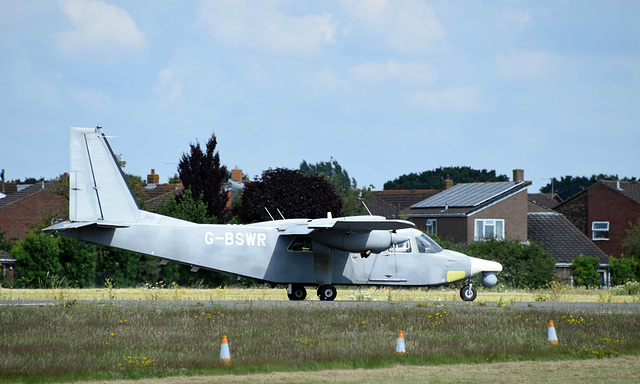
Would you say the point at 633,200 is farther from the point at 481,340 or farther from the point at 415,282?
the point at 481,340

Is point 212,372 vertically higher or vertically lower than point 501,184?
lower

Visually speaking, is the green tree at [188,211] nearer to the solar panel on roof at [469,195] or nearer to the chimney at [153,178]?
the solar panel on roof at [469,195]

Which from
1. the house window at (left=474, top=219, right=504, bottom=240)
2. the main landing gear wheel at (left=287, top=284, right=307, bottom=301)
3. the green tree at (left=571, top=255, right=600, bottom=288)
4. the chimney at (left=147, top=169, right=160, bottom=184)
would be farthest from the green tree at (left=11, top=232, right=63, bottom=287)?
the chimney at (left=147, top=169, right=160, bottom=184)

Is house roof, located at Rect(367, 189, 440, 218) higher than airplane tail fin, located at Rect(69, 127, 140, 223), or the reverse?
house roof, located at Rect(367, 189, 440, 218)

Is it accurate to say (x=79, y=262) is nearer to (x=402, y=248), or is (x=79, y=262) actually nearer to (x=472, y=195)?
(x=402, y=248)

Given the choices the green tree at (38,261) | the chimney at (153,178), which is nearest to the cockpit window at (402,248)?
the green tree at (38,261)

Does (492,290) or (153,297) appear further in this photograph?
(492,290)

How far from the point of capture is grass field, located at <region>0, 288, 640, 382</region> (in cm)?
1430

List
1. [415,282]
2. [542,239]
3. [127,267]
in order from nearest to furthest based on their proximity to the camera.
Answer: [415,282], [127,267], [542,239]

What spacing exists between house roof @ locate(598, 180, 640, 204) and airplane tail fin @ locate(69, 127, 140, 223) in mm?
54669

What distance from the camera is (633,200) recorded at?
68.4 m

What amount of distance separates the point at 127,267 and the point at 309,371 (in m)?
26.8

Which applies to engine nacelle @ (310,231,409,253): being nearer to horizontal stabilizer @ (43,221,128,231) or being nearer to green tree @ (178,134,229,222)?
horizontal stabilizer @ (43,221,128,231)

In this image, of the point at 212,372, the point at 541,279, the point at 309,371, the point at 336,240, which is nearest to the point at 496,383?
the point at 309,371
